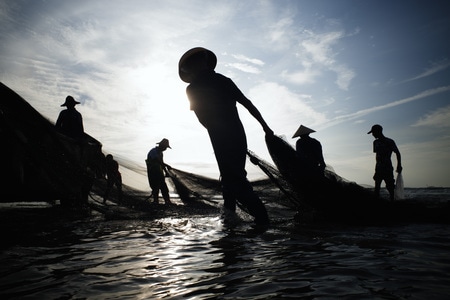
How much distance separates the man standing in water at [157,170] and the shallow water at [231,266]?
5652 millimetres

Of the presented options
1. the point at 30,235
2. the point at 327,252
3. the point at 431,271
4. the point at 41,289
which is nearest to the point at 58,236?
the point at 30,235

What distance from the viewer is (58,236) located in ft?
9.70

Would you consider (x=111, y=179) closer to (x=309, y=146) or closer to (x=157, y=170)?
(x=157, y=170)

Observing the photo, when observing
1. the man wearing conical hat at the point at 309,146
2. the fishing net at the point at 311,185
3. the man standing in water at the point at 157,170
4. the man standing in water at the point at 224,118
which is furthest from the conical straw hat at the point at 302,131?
the man standing in water at the point at 157,170

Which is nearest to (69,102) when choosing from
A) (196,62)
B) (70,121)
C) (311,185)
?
(70,121)

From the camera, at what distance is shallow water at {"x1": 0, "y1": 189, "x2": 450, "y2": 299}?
1.33 metres

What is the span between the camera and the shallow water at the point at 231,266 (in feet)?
4.38

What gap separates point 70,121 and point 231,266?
19.9ft

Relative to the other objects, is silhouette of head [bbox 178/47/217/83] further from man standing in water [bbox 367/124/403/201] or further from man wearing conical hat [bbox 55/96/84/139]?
man standing in water [bbox 367/124/403/201]

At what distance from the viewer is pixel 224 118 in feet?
11.8

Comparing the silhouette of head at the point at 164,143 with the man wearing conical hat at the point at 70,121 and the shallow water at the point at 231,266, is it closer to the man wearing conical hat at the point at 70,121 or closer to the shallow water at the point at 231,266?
the man wearing conical hat at the point at 70,121

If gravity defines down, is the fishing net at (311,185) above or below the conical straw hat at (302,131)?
below

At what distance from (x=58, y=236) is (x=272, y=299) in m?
2.63

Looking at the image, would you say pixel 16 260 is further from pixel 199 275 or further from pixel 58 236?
pixel 199 275
